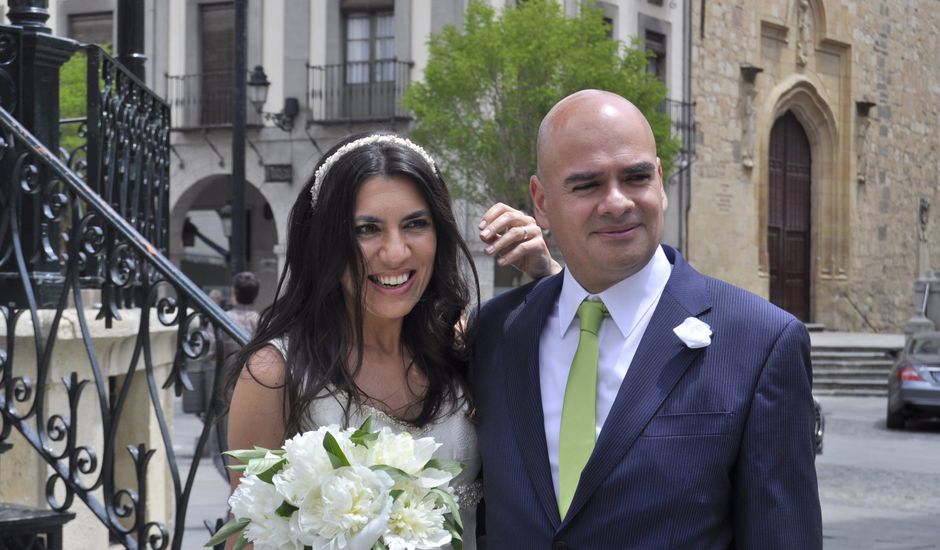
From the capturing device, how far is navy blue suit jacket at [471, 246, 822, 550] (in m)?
2.58

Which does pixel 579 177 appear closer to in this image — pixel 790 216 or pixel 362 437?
pixel 362 437

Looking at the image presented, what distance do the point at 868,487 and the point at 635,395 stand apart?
34.3ft

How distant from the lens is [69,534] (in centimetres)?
564

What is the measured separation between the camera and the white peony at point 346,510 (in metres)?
2.58

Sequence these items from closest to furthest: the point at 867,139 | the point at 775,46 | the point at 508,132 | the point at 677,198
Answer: the point at 508,132 → the point at 677,198 → the point at 775,46 → the point at 867,139

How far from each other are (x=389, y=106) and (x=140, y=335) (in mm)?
22803

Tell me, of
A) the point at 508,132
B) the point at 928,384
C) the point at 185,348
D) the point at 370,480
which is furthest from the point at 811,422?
the point at 508,132

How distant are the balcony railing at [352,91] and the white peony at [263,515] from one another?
2474 centimetres

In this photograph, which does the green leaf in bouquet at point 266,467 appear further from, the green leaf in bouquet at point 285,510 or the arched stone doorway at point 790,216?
the arched stone doorway at point 790,216

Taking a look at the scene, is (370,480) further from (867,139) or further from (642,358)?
(867,139)

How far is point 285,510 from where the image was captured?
8.73ft

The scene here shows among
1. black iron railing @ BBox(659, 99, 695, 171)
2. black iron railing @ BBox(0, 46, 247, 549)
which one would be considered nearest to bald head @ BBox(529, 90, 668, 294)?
black iron railing @ BBox(0, 46, 247, 549)

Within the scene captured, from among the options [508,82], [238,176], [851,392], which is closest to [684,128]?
[508,82]

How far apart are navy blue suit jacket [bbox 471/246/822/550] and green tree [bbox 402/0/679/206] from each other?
21.6 metres
